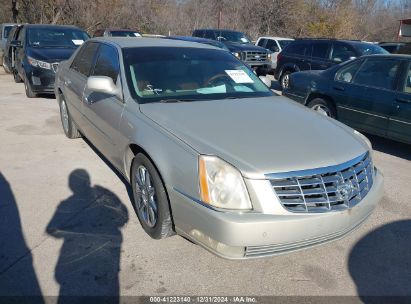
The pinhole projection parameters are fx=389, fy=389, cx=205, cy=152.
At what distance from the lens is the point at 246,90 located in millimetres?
4168

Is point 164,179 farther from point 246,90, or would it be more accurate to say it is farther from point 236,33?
point 236,33

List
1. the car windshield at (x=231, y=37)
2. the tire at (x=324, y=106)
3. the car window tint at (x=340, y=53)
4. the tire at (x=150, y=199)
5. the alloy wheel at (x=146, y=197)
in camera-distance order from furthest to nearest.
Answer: the car windshield at (x=231, y=37), the car window tint at (x=340, y=53), the tire at (x=324, y=106), the alloy wheel at (x=146, y=197), the tire at (x=150, y=199)

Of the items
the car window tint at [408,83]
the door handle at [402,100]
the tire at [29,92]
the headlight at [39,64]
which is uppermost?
the car window tint at [408,83]

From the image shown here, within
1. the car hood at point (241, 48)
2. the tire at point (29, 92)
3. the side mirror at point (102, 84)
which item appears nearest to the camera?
the side mirror at point (102, 84)

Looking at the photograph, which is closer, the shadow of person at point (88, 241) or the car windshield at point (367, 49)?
the shadow of person at point (88, 241)

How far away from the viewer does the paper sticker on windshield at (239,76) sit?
4207 mm

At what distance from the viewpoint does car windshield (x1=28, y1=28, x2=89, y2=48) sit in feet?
30.9

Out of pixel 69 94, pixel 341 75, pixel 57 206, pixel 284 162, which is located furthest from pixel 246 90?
pixel 341 75

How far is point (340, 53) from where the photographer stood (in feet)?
34.5

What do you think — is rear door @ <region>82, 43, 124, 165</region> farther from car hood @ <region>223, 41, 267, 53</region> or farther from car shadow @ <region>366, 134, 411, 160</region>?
car hood @ <region>223, 41, 267, 53</region>

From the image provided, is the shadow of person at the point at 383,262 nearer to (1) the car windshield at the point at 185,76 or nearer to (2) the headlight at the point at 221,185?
(2) the headlight at the point at 221,185

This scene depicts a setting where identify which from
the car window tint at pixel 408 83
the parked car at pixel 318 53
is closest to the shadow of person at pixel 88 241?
the car window tint at pixel 408 83

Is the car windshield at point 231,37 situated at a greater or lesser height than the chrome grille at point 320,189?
lesser

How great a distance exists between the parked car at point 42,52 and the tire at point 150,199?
6187mm
